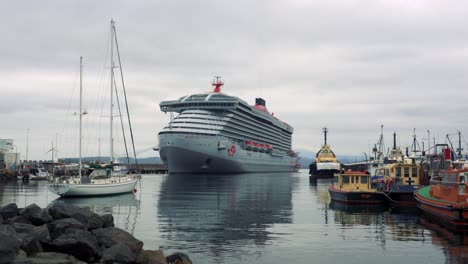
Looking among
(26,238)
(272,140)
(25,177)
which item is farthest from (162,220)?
(272,140)

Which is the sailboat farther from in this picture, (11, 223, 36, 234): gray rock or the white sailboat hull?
(11, 223, 36, 234): gray rock

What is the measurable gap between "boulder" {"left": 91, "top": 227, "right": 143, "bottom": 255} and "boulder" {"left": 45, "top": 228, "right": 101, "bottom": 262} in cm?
125

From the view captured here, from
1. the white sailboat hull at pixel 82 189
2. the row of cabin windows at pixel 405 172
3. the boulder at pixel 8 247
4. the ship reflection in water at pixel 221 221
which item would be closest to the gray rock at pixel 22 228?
the boulder at pixel 8 247

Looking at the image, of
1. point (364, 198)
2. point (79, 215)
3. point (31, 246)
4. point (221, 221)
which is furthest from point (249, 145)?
point (31, 246)

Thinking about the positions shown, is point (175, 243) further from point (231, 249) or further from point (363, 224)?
point (363, 224)

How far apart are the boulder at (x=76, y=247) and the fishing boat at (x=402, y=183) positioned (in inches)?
1209

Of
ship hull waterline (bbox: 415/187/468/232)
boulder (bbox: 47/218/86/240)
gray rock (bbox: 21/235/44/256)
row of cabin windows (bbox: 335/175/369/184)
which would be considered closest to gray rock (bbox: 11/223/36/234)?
boulder (bbox: 47/218/86/240)

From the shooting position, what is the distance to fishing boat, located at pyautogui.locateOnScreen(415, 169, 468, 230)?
27.0 meters

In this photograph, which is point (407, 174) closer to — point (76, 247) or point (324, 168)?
point (76, 247)

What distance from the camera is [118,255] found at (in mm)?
14891

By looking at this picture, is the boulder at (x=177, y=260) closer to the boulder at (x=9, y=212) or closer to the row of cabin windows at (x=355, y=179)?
the boulder at (x=9, y=212)

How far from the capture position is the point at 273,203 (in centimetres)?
4284

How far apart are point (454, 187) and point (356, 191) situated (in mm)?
13336

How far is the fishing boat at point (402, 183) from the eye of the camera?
41094 millimetres
